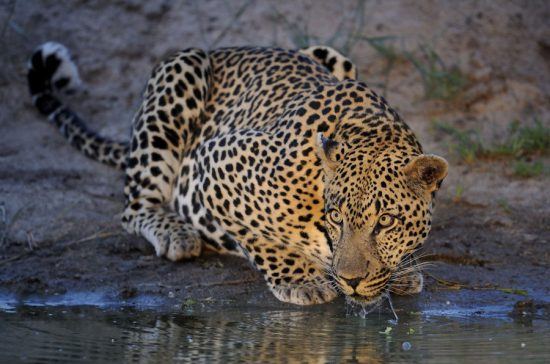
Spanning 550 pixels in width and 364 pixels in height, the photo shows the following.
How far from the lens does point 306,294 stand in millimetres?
8445

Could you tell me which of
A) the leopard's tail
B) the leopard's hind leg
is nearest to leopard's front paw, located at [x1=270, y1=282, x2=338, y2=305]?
the leopard's hind leg

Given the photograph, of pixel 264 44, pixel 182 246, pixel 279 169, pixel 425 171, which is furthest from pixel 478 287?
pixel 264 44

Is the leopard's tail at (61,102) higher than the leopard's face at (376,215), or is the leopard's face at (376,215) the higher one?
the leopard's tail at (61,102)

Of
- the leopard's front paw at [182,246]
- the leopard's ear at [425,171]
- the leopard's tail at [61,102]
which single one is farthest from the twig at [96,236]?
the leopard's ear at [425,171]

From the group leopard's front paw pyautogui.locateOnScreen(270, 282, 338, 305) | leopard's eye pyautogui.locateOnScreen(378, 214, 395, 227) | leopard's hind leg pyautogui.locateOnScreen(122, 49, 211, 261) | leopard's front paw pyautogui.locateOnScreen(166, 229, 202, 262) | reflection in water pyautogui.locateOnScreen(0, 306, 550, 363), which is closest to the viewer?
reflection in water pyautogui.locateOnScreen(0, 306, 550, 363)

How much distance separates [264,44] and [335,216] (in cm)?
590

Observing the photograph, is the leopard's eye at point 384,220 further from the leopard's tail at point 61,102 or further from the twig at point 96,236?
the leopard's tail at point 61,102

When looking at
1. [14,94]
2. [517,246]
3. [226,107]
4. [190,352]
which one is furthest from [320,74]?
[14,94]

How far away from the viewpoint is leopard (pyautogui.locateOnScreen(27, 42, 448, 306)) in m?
7.64

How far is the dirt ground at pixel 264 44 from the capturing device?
9102 mm

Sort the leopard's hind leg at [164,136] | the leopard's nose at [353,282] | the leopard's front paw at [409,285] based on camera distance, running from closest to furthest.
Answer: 1. the leopard's nose at [353,282]
2. the leopard's front paw at [409,285]
3. the leopard's hind leg at [164,136]

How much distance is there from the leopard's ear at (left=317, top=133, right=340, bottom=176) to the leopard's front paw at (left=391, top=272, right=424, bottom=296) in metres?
1.16

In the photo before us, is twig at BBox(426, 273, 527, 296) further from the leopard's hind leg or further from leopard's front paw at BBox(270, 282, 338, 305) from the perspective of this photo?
the leopard's hind leg

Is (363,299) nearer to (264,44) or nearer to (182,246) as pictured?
(182,246)
